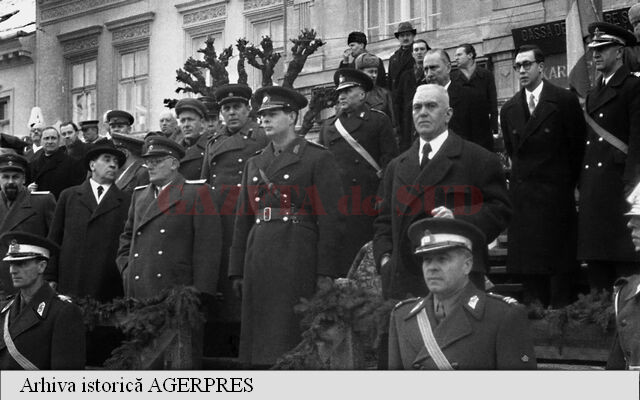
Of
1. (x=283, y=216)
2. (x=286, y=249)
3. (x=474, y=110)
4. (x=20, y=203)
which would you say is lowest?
(x=286, y=249)

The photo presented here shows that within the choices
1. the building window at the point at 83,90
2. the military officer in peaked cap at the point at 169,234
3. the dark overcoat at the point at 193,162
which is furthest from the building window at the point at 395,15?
the building window at the point at 83,90

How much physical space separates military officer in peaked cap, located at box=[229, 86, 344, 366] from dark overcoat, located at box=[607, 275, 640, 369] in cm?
238

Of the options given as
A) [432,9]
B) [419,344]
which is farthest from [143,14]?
[419,344]

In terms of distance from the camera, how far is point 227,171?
9.41 m

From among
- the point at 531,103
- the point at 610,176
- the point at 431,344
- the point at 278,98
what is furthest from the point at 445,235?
the point at 531,103

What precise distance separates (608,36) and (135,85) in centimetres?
2155

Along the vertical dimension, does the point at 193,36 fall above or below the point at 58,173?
above

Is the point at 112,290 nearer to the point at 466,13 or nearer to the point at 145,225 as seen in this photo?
the point at 145,225

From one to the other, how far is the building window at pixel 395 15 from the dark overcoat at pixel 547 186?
37.7ft

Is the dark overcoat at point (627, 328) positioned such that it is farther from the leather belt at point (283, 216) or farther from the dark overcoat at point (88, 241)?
the dark overcoat at point (88, 241)

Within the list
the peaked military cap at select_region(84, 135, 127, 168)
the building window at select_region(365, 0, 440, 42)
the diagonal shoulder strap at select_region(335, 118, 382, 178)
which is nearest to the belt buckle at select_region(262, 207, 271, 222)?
the diagonal shoulder strap at select_region(335, 118, 382, 178)

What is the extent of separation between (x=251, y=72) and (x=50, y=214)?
14.2m

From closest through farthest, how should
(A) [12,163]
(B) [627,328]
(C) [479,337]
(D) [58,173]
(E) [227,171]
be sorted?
(C) [479,337] → (B) [627,328] → (E) [227,171] → (A) [12,163] → (D) [58,173]

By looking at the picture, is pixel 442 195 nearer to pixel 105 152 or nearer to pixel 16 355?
pixel 16 355
